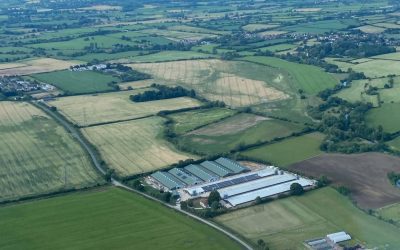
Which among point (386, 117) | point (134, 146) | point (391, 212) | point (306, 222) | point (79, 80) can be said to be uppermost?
point (79, 80)

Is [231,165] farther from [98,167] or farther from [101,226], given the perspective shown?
[101,226]

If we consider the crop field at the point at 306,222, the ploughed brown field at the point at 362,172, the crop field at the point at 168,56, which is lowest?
the crop field at the point at 306,222

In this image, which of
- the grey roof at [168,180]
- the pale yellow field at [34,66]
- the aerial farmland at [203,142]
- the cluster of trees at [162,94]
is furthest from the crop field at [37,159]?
the pale yellow field at [34,66]

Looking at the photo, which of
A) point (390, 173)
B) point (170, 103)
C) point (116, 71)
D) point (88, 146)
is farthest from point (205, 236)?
point (116, 71)

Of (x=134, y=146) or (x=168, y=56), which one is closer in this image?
(x=134, y=146)

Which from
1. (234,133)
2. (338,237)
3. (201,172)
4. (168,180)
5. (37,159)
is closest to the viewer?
(338,237)

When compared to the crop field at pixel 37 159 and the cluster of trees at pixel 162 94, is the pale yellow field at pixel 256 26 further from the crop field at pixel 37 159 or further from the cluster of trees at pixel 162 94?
the crop field at pixel 37 159

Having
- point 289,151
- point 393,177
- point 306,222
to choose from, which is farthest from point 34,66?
point 306,222
